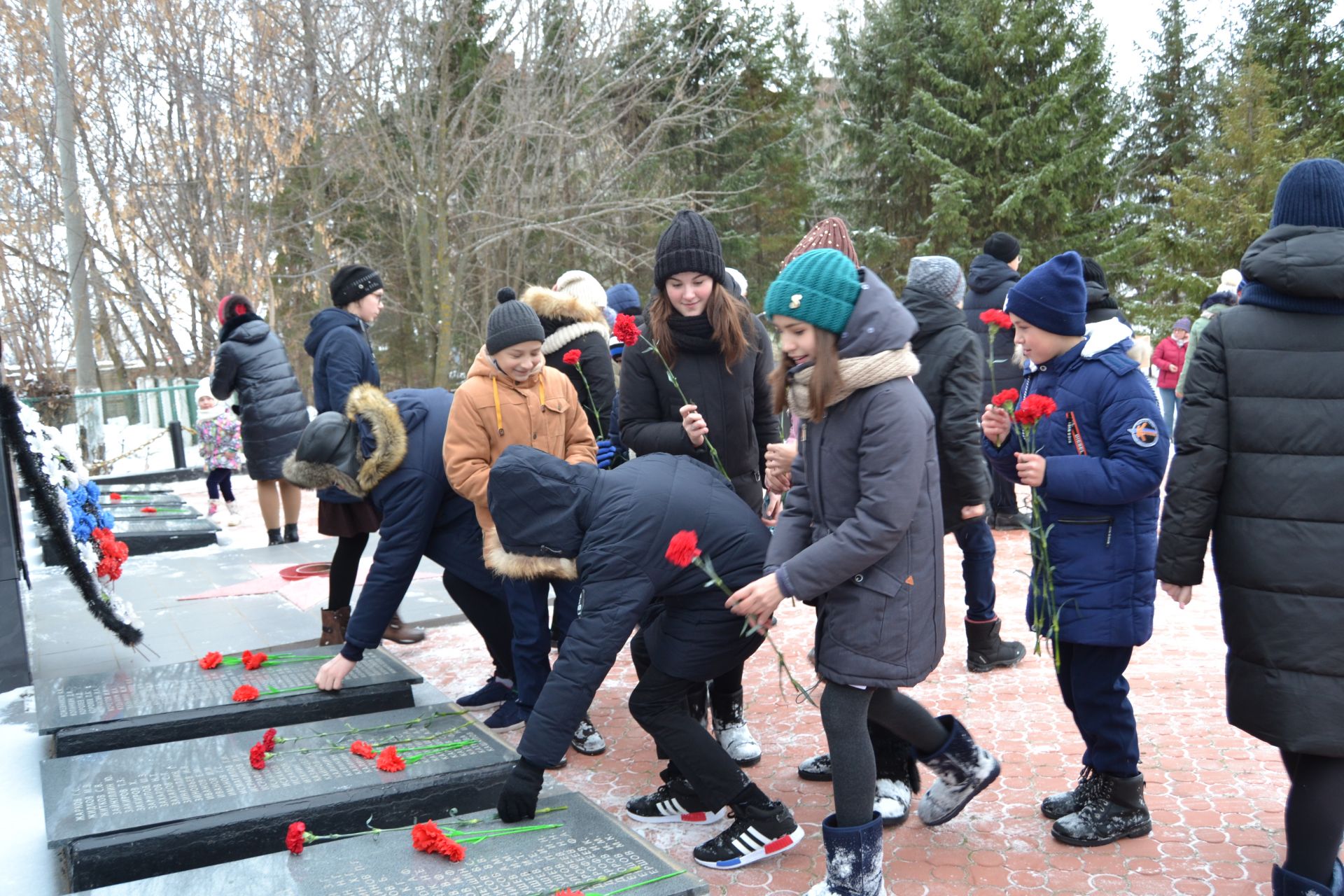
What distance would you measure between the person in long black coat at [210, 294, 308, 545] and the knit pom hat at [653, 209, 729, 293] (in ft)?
15.1

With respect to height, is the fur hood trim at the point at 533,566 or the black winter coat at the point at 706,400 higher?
the black winter coat at the point at 706,400

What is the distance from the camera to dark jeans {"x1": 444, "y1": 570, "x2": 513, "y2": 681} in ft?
14.8

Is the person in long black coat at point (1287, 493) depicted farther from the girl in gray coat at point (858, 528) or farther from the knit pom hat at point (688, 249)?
the knit pom hat at point (688, 249)

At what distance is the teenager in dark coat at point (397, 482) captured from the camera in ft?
13.2

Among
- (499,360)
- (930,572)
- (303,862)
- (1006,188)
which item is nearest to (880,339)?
(930,572)

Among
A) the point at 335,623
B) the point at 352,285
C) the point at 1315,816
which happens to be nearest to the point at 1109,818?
the point at 1315,816

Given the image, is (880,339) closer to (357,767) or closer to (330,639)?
(357,767)

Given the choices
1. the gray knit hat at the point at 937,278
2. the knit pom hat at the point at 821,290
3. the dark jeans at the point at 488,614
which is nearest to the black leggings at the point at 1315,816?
the knit pom hat at the point at 821,290

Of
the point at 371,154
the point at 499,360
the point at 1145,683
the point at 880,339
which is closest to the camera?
the point at 880,339

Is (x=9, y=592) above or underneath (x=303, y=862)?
above

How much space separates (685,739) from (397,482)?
5.27ft

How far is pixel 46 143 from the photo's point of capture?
569 inches

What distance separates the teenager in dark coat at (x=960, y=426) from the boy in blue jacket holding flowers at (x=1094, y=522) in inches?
39.0

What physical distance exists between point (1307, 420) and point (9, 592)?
494cm
